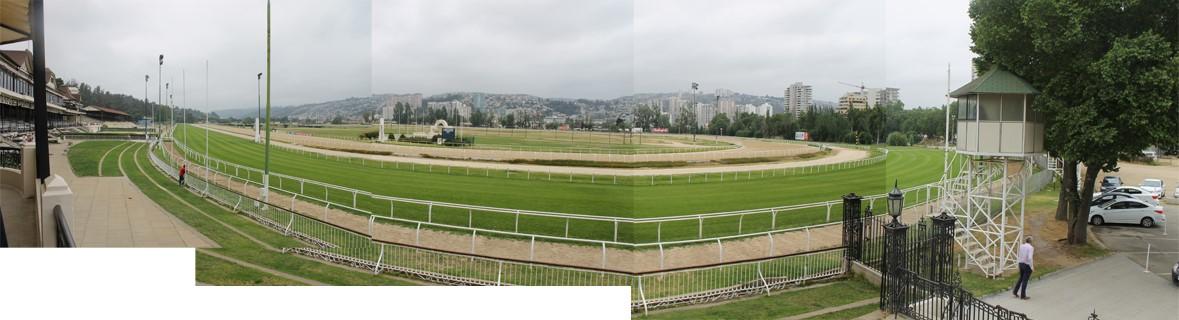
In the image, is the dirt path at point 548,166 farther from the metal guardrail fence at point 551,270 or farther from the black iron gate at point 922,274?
the black iron gate at point 922,274

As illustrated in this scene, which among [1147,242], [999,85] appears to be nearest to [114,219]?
[999,85]

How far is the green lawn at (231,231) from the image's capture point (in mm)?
7801

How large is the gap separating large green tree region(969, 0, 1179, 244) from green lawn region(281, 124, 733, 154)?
4665 millimetres

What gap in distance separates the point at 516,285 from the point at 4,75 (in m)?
6.83

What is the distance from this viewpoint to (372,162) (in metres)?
10.9

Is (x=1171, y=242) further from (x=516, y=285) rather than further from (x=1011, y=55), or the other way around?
(x=516, y=285)

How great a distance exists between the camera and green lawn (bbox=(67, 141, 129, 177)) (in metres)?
8.45

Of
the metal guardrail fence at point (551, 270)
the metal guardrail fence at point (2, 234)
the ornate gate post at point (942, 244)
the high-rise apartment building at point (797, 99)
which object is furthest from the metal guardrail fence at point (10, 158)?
the ornate gate post at point (942, 244)

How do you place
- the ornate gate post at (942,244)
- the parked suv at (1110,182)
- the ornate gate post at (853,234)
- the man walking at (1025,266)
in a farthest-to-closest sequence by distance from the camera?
the parked suv at (1110,182) → the ornate gate post at (853,234) → the man walking at (1025,266) → the ornate gate post at (942,244)

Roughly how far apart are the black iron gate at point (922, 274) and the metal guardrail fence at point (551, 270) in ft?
3.56

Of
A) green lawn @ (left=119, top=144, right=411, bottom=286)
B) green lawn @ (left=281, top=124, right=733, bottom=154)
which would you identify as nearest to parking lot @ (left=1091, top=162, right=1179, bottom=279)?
green lawn @ (left=281, top=124, right=733, bottom=154)

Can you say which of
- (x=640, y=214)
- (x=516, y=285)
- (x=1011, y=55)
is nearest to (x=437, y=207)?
(x=516, y=285)

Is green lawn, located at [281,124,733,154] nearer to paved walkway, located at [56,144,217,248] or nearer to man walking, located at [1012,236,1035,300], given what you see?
paved walkway, located at [56,144,217,248]

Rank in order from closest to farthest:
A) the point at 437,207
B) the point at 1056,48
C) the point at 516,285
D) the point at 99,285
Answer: the point at 516,285 → the point at 99,285 → the point at 1056,48 → the point at 437,207
